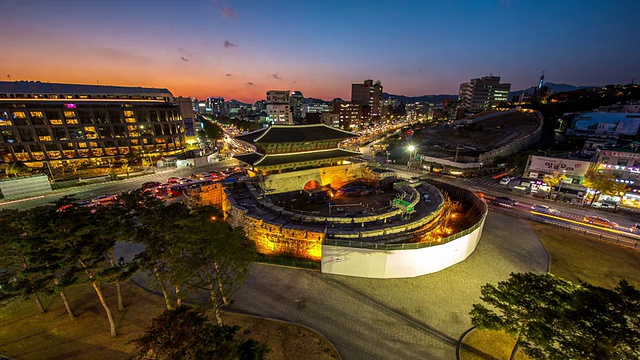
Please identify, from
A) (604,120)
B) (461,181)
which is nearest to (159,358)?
(461,181)

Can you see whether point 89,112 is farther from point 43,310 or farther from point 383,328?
point 383,328

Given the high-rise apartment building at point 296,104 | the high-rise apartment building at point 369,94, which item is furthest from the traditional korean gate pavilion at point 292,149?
the high-rise apartment building at point 296,104

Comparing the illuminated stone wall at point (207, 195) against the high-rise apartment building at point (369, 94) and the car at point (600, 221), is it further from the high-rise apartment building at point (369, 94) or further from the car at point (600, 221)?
the high-rise apartment building at point (369, 94)

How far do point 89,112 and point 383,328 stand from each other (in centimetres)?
8268

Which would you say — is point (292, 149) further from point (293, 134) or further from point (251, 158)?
point (251, 158)

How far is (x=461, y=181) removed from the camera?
168ft

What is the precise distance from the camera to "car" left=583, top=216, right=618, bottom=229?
103ft

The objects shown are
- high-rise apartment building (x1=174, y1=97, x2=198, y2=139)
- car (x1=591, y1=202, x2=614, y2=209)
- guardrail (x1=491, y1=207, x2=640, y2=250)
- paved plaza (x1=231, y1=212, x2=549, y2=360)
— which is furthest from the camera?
high-rise apartment building (x1=174, y1=97, x2=198, y2=139)

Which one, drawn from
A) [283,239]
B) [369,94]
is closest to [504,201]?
[283,239]

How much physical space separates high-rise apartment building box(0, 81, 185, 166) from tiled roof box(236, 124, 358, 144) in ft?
160

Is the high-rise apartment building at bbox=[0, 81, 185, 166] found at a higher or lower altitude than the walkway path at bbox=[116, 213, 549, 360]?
higher

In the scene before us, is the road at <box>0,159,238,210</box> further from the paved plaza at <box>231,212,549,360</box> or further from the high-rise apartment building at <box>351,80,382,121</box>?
the high-rise apartment building at <box>351,80,382,121</box>

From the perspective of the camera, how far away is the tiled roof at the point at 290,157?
34188 millimetres

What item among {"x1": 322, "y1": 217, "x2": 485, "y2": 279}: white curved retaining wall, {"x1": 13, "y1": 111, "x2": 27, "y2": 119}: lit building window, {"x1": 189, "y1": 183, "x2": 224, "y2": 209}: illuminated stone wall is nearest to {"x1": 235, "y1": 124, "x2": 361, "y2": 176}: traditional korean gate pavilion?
{"x1": 189, "y1": 183, "x2": 224, "y2": 209}: illuminated stone wall
